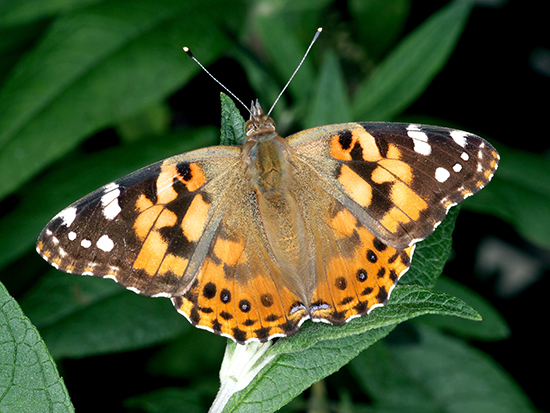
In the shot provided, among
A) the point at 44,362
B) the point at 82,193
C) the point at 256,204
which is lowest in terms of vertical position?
the point at 82,193

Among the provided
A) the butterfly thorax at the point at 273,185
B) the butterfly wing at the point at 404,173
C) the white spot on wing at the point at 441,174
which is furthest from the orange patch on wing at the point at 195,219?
the white spot on wing at the point at 441,174

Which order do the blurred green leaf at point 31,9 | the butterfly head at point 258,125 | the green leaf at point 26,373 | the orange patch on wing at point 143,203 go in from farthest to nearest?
the blurred green leaf at point 31,9, the butterfly head at point 258,125, the orange patch on wing at point 143,203, the green leaf at point 26,373

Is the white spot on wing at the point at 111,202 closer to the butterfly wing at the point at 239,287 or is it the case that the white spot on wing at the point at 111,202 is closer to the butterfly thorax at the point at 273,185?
the butterfly wing at the point at 239,287

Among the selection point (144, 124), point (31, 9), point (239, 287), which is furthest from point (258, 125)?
point (31, 9)

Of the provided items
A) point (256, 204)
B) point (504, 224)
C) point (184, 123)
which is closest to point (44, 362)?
point (256, 204)

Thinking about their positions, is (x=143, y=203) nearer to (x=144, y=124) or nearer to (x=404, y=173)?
(x=404, y=173)

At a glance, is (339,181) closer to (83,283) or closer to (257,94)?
(257,94)
